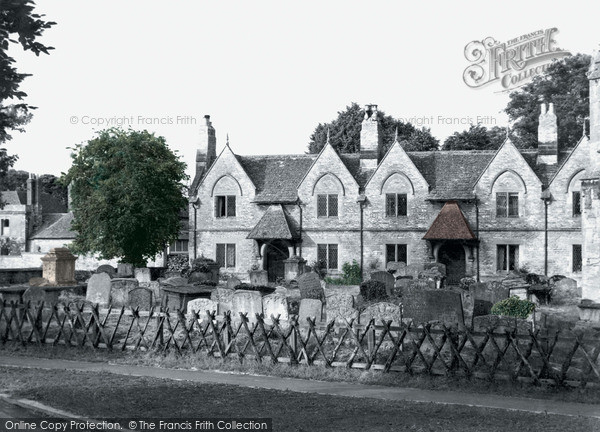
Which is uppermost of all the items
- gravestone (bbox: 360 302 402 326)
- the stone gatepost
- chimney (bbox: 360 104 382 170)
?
chimney (bbox: 360 104 382 170)

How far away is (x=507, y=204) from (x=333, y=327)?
1082 inches

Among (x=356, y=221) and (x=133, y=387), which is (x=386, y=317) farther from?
(x=356, y=221)

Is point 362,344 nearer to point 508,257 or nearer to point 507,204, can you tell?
point 508,257

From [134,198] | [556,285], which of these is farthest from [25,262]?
[556,285]

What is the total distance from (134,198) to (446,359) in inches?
1222

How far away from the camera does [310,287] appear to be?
100 feet

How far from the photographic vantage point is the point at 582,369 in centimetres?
1641

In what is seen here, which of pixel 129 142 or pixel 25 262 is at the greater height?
pixel 129 142

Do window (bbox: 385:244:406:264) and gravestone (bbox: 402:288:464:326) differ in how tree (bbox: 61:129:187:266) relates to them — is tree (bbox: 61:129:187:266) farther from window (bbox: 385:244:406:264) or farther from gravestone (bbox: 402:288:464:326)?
gravestone (bbox: 402:288:464:326)

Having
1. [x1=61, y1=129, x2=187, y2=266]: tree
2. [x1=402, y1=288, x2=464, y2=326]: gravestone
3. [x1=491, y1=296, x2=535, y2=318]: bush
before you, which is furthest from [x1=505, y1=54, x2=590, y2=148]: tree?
[x1=402, y1=288, x2=464, y2=326]: gravestone

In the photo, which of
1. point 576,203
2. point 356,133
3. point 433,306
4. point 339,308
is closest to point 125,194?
point 339,308

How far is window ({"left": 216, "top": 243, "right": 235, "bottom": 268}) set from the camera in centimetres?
5041

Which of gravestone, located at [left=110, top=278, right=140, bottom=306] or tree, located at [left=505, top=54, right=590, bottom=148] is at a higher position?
tree, located at [left=505, top=54, right=590, bottom=148]

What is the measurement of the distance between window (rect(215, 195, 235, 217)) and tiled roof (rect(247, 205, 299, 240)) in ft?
8.02
